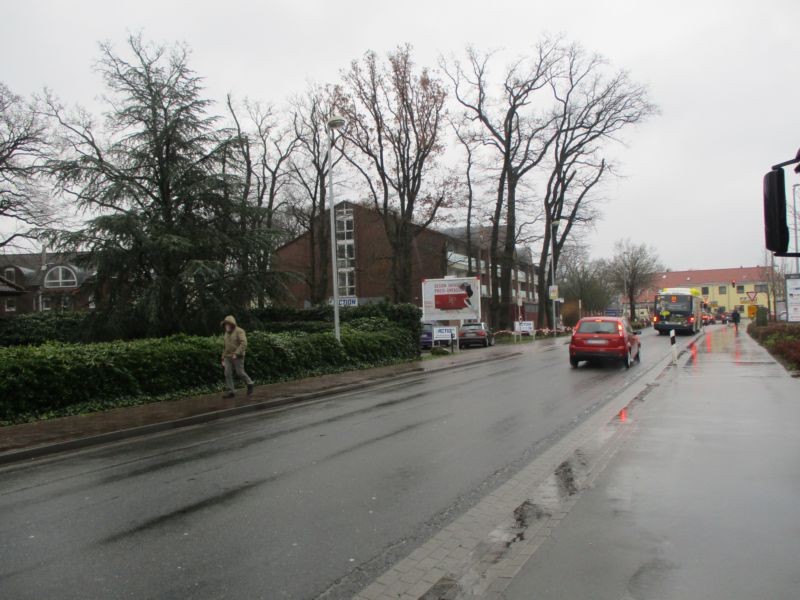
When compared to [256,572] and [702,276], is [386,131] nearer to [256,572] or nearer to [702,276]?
[256,572]

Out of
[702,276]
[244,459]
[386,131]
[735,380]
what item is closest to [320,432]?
[244,459]

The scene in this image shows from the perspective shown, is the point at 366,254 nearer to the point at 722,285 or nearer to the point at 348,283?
the point at 348,283

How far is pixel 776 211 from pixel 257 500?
17.2 feet

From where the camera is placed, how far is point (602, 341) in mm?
18047

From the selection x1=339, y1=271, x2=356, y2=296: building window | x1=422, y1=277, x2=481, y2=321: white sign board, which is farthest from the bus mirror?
x1=339, y1=271, x2=356, y2=296: building window

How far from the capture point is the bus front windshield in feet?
136

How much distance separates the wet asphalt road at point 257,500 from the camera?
3822mm

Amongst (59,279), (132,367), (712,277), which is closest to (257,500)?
(132,367)

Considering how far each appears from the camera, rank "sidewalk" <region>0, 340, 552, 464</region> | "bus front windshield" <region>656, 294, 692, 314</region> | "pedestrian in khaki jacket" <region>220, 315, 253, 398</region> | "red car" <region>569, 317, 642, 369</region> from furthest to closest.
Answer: "bus front windshield" <region>656, 294, 692, 314</region>, "red car" <region>569, 317, 642, 369</region>, "pedestrian in khaki jacket" <region>220, 315, 253, 398</region>, "sidewalk" <region>0, 340, 552, 464</region>

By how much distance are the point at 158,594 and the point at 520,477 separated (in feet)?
12.0

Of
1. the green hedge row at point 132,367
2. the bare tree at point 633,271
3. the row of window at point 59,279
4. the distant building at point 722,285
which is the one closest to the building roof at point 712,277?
the distant building at point 722,285

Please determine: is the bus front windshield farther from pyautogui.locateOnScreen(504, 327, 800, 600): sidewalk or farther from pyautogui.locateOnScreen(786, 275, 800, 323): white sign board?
pyautogui.locateOnScreen(504, 327, 800, 600): sidewalk

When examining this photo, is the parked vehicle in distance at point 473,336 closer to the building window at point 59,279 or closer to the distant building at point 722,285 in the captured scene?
the building window at point 59,279

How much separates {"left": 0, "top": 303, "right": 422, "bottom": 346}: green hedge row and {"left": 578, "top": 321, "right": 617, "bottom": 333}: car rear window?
23.6 feet
